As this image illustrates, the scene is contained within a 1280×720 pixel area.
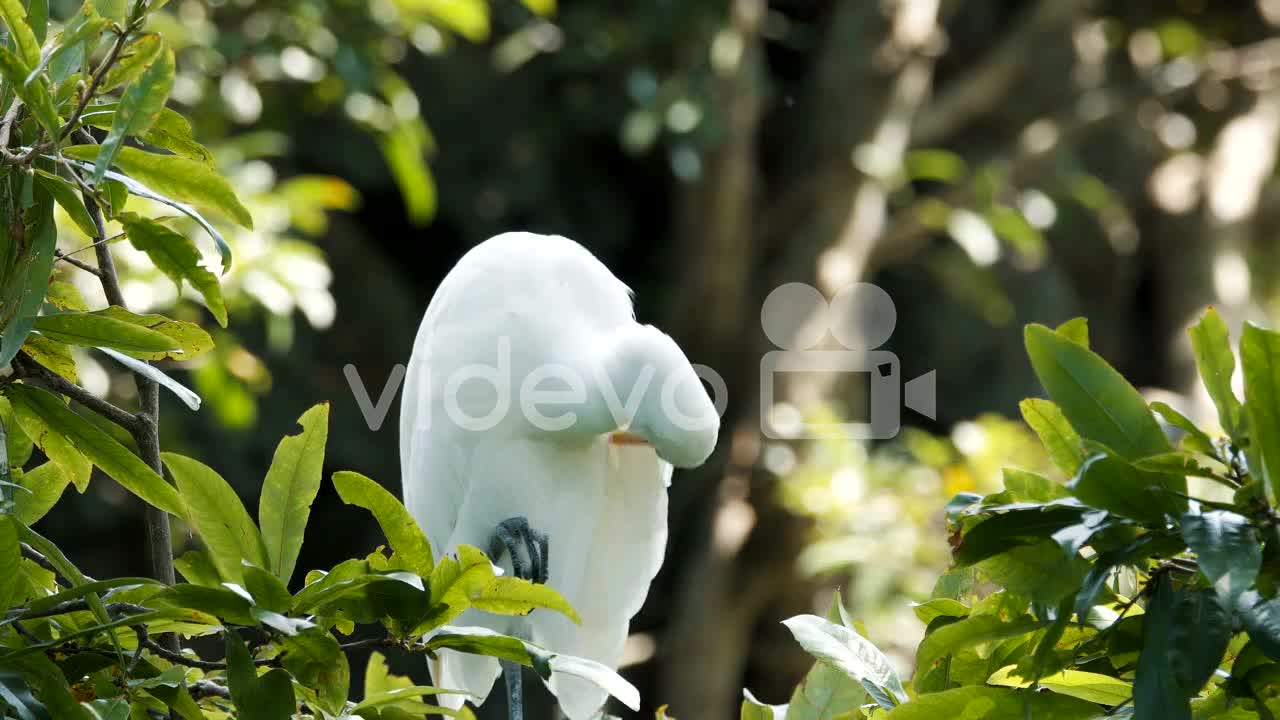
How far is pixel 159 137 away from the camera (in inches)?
24.4

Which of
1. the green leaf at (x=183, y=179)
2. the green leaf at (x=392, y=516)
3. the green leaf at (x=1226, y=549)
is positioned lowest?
the green leaf at (x=392, y=516)

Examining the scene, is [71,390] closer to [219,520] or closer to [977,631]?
[219,520]

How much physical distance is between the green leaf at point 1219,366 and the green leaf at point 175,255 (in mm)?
421

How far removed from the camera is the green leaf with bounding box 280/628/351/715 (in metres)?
0.54

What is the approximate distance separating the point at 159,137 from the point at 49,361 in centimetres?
13

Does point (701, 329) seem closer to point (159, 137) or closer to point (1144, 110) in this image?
point (1144, 110)

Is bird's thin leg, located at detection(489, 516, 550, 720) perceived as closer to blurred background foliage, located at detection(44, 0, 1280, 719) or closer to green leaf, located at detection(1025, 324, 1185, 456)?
green leaf, located at detection(1025, 324, 1185, 456)

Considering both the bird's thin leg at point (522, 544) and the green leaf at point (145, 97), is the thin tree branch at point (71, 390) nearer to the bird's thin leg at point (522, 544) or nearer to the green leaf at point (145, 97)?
the green leaf at point (145, 97)

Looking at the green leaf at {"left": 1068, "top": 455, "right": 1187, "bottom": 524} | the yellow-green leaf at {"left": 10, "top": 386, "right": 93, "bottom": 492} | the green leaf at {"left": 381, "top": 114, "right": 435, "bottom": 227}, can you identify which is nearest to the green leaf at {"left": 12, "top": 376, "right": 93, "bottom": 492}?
Result: the yellow-green leaf at {"left": 10, "top": 386, "right": 93, "bottom": 492}

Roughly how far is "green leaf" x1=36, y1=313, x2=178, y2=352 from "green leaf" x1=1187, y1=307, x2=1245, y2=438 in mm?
444

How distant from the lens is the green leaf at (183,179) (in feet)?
1.88

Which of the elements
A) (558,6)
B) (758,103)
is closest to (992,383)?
(758,103)

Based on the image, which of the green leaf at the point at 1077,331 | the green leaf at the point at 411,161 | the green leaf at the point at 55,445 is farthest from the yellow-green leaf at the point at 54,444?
the green leaf at the point at 411,161

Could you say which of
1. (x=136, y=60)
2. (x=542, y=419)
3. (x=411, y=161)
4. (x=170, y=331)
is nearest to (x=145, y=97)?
(x=136, y=60)
